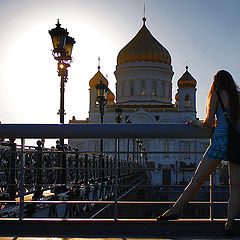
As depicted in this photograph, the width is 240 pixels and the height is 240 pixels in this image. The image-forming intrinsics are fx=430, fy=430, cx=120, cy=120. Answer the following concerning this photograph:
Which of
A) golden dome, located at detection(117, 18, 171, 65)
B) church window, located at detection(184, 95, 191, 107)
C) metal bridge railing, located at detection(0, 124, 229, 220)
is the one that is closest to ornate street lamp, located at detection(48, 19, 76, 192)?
metal bridge railing, located at detection(0, 124, 229, 220)

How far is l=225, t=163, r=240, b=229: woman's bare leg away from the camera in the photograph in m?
3.72

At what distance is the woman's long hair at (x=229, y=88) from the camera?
3.71 meters

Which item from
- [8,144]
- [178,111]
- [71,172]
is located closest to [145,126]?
[8,144]

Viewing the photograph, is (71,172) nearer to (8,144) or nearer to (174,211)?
(8,144)

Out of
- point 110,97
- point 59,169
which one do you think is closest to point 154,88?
point 110,97

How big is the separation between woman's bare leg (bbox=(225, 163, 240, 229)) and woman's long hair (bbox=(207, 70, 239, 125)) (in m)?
0.41

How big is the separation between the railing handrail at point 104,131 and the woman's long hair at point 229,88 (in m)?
0.34

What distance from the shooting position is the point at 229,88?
376 cm

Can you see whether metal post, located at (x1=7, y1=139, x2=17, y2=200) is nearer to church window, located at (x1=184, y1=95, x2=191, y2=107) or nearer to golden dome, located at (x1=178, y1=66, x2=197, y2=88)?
golden dome, located at (x1=178, y1=66, x2=197, y2=88)

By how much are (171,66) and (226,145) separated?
62010 mm

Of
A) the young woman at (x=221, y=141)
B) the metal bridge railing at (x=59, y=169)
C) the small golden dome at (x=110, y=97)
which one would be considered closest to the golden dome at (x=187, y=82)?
the small golden dome at (x=110, y=97)

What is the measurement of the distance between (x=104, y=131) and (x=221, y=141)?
1.09 metres

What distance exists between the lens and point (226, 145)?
3.68 meters

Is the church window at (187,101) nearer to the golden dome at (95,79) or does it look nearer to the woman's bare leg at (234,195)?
the golden dome at (95,79)
